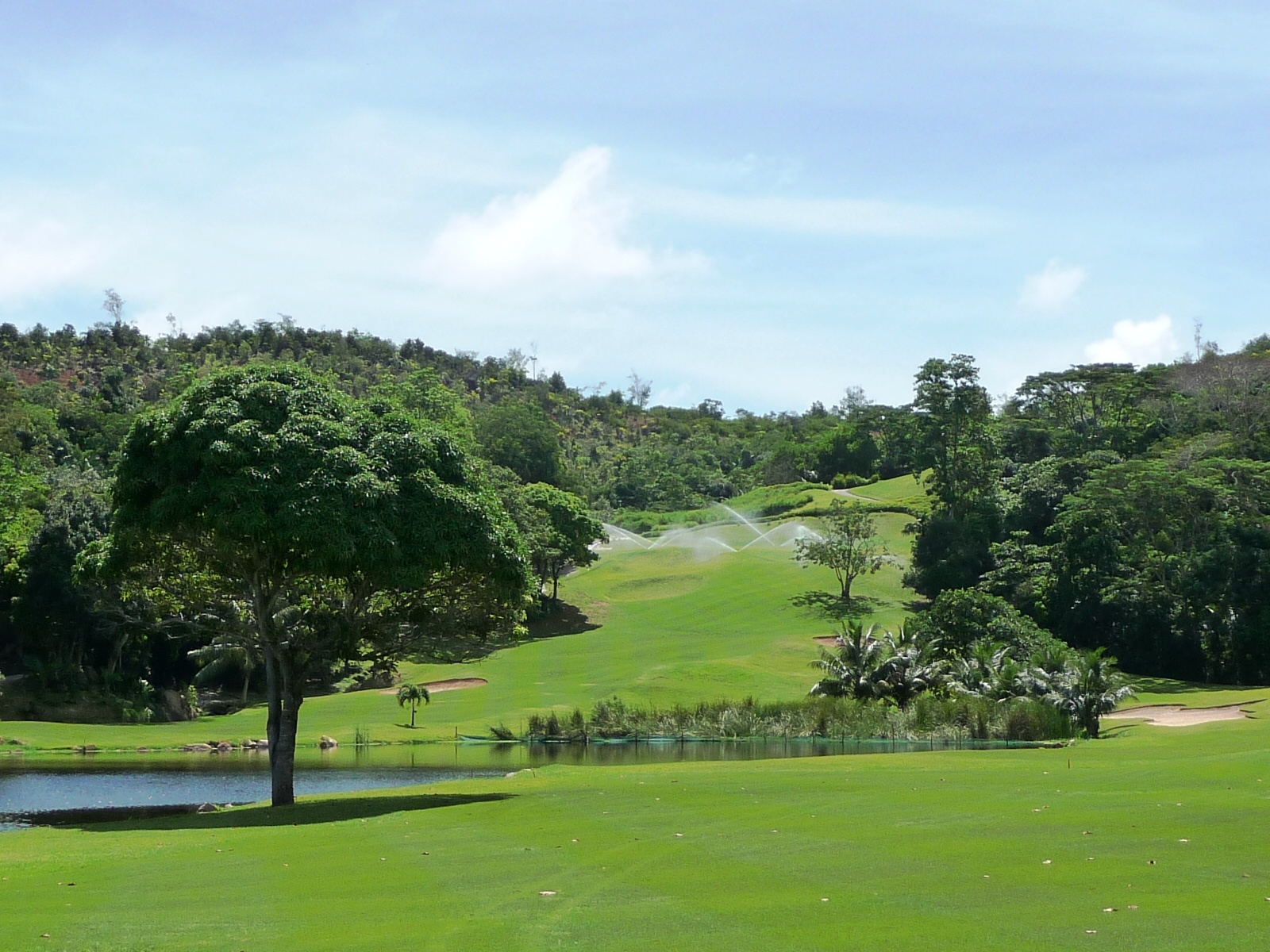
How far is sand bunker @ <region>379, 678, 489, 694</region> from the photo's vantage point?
73188mm

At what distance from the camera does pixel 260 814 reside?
27188 mm

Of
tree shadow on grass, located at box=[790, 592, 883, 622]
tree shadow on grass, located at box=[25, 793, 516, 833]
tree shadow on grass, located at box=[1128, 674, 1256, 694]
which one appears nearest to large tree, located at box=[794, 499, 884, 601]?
tree shadow on grass, located at box=[790, 592, 883, 622]

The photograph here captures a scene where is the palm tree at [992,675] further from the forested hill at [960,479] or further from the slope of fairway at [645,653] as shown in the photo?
the slope of fairway at [645,653]

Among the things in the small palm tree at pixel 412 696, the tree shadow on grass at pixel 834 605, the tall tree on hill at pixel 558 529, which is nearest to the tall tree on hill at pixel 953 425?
the tree shadow on grass at pixel 834 605

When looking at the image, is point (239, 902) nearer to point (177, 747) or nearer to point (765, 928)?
point (765, 928)

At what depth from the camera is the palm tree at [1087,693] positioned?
5072cm

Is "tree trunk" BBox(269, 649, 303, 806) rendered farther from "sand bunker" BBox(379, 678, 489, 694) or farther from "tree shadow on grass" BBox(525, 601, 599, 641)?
"tree shadow on grass" BBox(525, 601, 599, 641)

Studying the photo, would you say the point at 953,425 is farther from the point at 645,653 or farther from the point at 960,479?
the point at 645,653

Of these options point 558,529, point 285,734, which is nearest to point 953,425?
point 558,529

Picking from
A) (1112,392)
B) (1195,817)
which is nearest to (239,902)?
(1195,817)

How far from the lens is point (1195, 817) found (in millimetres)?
19375

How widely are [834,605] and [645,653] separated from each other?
1836 cm

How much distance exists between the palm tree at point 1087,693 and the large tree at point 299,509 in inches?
1213

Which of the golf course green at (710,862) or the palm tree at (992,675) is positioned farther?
the palm tree at (992,675)
